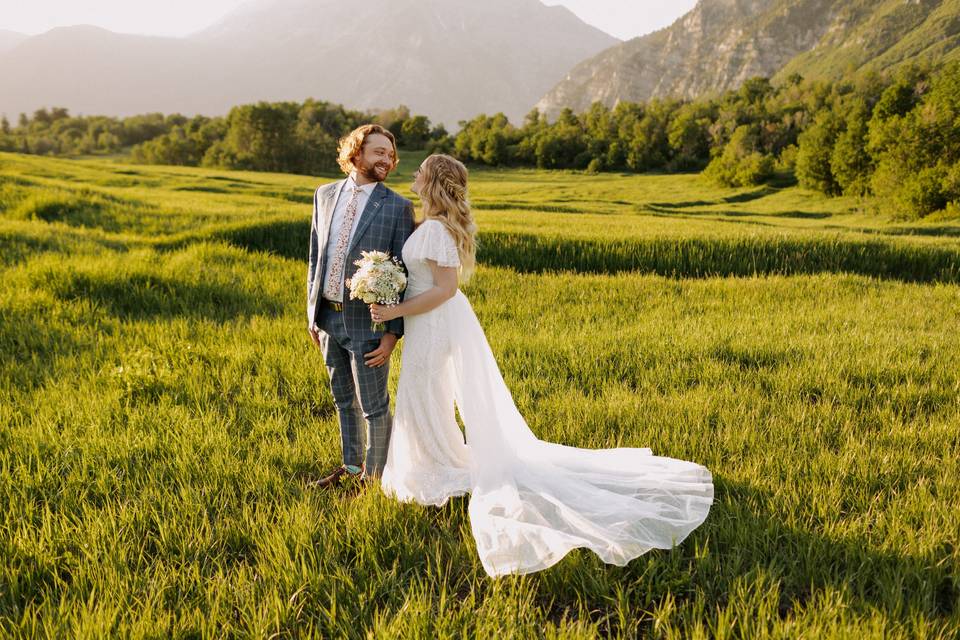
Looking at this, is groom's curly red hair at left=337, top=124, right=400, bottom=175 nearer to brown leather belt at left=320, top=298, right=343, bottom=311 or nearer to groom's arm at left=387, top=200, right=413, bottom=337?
groom's arm at left=387, top=200, right=413, bottom=337

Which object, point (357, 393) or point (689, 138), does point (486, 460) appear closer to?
point (357, 393)

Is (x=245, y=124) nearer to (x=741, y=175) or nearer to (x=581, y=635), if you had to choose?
(x=741, y=175)

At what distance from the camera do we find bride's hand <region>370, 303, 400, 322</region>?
3.36 m

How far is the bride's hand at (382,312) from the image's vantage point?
336cm

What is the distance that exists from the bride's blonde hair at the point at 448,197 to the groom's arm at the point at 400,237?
0.50 feet

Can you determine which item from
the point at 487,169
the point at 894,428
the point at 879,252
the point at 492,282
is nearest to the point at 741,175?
the point at 487,169

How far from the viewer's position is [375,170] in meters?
3.54

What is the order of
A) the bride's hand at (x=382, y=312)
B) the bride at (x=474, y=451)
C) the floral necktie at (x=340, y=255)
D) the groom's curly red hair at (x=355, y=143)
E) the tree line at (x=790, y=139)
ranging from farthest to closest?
the tree line at (x=790, y=139) → the floral necktie at (x=340, y=255) → the groom's curly red hair at (x=355, y=143) → the bride's hand at (x=382, y=312) → the bride at (x=474, y=451)

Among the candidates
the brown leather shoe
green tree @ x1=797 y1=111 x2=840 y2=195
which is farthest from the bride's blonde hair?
green tree @ x1=797 y1=111 x2=840 y2=195

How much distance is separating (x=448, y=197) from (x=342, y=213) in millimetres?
806

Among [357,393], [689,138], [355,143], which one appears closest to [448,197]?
[355,143]

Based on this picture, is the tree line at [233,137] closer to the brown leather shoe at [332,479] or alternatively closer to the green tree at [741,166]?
the green tree at [741,166]

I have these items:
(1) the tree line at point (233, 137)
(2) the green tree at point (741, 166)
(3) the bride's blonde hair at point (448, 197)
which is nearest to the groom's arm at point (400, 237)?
(3) the bride's blonde hair at point (448, 197)

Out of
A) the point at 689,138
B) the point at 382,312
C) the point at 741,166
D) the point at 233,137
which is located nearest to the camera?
the point at 382,312
